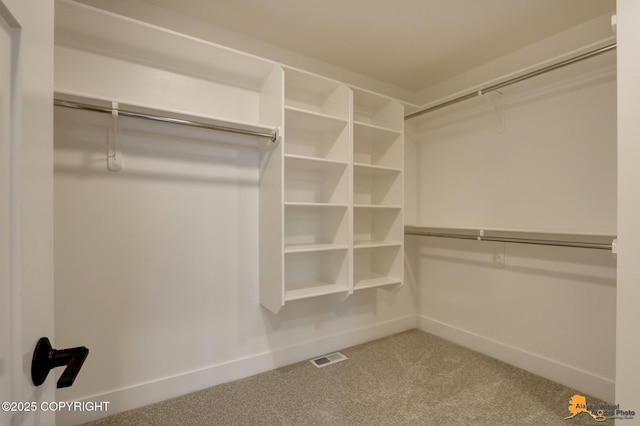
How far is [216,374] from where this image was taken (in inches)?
77.0

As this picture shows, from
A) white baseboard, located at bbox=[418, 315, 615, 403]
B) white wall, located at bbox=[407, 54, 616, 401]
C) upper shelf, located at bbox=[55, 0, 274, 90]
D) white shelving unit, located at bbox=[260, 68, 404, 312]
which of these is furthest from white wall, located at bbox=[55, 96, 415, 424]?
white wall, located at bbox=[407, 54, 616, 401]

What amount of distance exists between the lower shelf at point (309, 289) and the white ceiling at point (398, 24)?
72.7 inches

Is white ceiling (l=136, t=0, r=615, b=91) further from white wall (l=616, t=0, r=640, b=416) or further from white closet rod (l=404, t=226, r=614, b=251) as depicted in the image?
white closet rod (l=404, t=226, r=614, b=251)

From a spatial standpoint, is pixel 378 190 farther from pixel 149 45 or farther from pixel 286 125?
pixel 149 45

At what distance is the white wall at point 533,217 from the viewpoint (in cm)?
186

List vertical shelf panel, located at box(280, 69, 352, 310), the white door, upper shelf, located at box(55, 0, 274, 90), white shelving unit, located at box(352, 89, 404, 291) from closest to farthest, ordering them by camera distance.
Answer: the white door → upper shelf, located at box(55, 0, 274, 90) → vertical shelf panel, located at box(280, 69, 352, 310) → white shelving unit, located at box(352, 89, 404, 291)

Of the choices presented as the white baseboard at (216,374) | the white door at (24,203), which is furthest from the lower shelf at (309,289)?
the white door at (24,203)

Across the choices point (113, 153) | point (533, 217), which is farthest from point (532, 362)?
point (113, 153)

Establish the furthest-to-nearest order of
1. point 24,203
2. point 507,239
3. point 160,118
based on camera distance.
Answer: point 507,239
point 160,118
point 24,203

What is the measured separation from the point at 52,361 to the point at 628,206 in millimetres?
1942

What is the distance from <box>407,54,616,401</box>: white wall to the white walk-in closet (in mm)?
13

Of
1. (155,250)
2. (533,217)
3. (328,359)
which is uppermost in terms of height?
(533,217)

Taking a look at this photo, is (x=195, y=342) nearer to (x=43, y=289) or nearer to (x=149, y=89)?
(x=43, y=289)

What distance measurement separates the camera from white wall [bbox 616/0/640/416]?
1.17 metres
